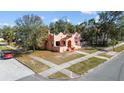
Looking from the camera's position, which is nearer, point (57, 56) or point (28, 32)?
point (57, 56)

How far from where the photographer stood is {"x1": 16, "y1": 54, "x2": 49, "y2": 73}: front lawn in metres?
14.3

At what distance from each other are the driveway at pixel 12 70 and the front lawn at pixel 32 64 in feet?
1.05

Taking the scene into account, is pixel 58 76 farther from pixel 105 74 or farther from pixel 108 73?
pixel 108 73

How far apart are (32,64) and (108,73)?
5.73m

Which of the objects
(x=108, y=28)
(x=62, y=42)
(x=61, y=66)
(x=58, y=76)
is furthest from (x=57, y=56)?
(x=108, y=28)

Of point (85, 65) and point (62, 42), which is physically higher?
point (62, 42)

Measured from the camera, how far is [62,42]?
1978 cm

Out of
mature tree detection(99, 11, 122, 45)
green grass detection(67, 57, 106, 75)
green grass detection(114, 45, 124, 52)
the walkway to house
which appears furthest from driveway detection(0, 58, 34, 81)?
green grass detection(114, 45, 124, 52)

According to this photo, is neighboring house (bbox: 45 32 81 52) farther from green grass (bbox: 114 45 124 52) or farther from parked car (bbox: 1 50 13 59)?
green grass (bbox: 114 45 124 52)

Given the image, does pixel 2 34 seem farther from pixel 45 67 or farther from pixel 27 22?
pixel 45 67

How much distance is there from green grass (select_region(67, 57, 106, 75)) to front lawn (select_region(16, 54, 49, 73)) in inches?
82.9

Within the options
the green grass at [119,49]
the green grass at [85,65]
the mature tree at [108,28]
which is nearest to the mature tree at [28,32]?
the green grass at [85,65]
